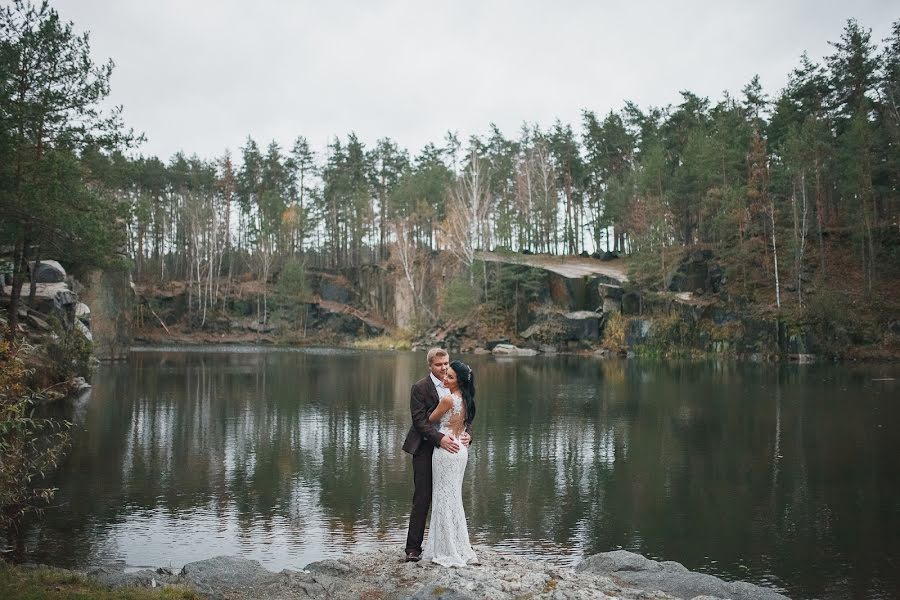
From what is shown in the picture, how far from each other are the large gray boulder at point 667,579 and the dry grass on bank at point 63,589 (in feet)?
14.7

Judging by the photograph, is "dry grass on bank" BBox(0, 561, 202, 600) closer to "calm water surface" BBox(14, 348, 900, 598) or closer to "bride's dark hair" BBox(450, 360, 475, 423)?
"calm water surface" BBox(14, 348, 900, 598)

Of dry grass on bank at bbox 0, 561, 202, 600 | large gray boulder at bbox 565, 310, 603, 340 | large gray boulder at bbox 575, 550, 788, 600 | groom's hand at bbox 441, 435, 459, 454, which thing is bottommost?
large gray boulder at bbox 575, 550, 788, 600

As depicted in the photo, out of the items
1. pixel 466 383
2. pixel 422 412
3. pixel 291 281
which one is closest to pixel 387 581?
pixel 422 412

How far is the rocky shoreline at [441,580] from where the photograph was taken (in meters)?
7.08

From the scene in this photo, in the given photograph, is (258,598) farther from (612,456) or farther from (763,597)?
(612,456)

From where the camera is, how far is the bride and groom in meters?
8.17

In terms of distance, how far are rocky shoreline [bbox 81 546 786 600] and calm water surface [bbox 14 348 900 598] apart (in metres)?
1.61

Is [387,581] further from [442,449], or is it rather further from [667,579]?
[667,579]

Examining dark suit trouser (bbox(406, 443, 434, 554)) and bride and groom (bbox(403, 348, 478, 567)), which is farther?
dark suit trouser (bbox(406, 443, 434, 554))

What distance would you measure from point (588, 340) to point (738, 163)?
18.2m

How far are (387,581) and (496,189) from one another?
254 feet

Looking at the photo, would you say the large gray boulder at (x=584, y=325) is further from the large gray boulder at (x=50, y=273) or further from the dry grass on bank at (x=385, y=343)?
the large gray boulder at (x=50, y=273)

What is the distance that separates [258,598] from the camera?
739 cm

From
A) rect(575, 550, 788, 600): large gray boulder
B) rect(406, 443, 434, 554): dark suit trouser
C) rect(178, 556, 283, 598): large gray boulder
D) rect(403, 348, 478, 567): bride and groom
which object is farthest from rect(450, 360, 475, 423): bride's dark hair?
rect(178, 556, 283, 598): large gray boulder
